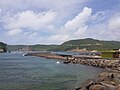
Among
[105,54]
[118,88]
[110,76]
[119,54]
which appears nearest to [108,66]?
[119,54]

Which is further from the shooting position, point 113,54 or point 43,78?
point 113,54

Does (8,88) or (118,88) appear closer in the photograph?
(118,88)

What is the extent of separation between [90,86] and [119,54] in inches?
2373

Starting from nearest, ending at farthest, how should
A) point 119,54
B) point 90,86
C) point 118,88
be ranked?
point 118,88 < point 90,86 < point 119,54

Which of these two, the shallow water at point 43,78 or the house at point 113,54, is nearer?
the shallow water at point 43,78

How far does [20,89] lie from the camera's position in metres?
32.4

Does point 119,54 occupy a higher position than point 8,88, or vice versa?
point 119,54

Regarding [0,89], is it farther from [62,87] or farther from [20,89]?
[62,87]

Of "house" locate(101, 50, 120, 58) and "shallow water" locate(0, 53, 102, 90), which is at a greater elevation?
"house" locate(101, 50, 120, 58)

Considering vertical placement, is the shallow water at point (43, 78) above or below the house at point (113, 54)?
below

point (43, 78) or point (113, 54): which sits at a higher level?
point (113, 54)

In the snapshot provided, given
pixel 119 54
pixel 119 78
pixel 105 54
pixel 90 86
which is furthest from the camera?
pixel 105 54

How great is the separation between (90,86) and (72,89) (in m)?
5.45

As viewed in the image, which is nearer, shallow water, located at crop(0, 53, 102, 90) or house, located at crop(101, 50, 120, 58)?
shallow water, located at crop(0, 53, 102, 90)
